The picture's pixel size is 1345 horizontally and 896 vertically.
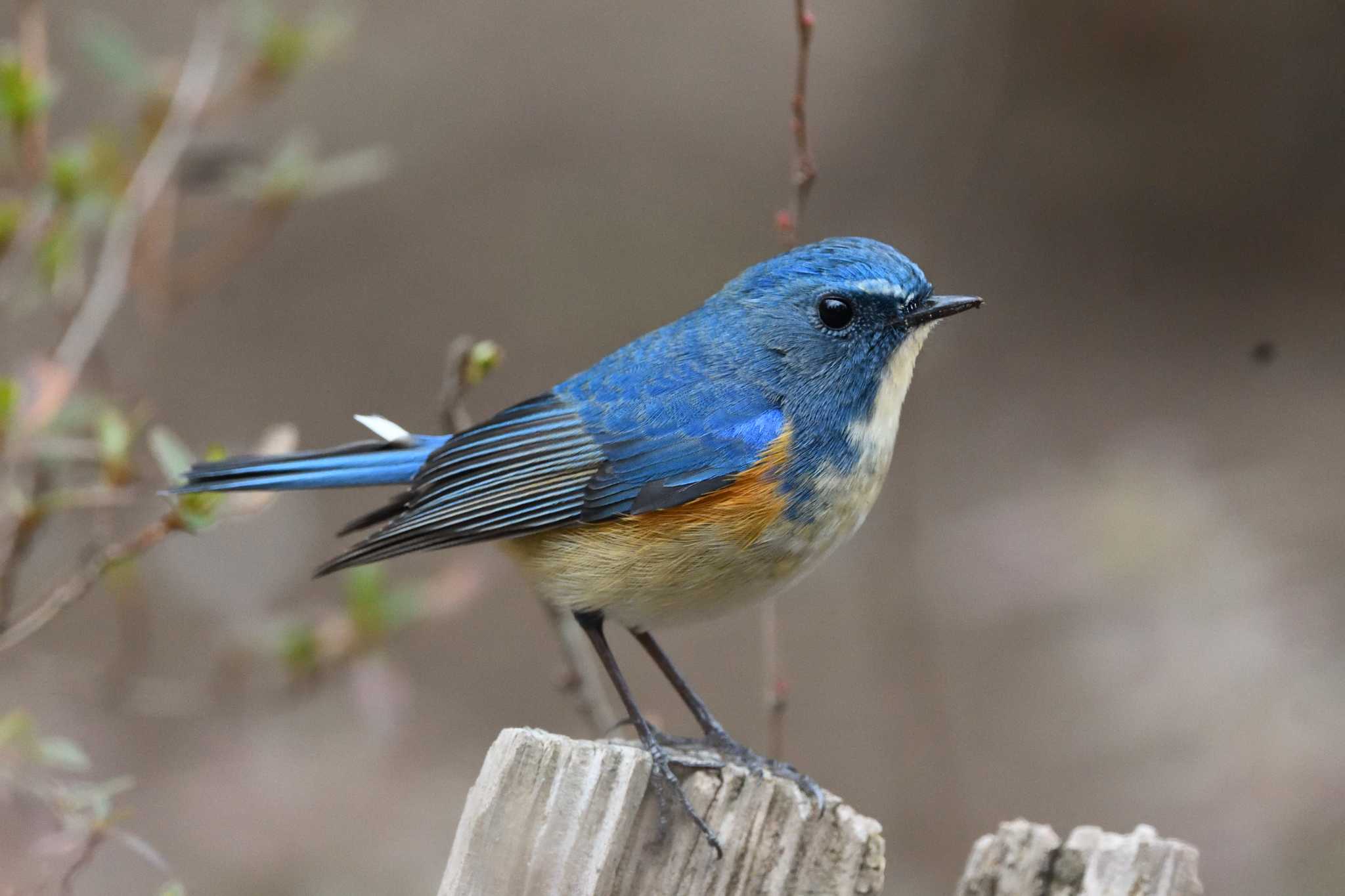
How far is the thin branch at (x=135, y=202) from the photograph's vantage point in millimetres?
3705

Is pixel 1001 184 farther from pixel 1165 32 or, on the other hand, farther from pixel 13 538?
pixel 13 538

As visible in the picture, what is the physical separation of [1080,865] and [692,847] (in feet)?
2.07

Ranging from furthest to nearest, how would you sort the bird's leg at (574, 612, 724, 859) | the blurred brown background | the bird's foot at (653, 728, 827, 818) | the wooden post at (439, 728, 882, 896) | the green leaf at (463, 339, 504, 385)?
1. the blurred brown background
2. the green leaf at (463, 339, 504, 385)
3. the bird's foot at (653, 728, 827, 818)
4. the bird's leg at (574, 612, 724, 859)
5. the wooden post at (439, 728, 882, 896)

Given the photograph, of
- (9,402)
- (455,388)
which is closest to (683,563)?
(455,388)

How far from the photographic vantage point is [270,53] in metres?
4.09

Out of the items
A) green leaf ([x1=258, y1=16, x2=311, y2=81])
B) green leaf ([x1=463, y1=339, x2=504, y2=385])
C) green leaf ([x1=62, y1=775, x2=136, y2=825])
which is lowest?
green leaf ([x1=62, y1=775, x2=136, y2=825])

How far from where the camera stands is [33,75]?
3.58 m

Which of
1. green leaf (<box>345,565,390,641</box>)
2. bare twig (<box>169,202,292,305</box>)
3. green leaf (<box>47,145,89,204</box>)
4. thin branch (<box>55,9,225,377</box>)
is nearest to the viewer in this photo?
green leaf (<box>47,145,89,204</box>)

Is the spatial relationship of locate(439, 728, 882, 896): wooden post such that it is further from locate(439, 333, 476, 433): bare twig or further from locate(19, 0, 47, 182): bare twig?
locate(19, 0, 47, 182): bare twig

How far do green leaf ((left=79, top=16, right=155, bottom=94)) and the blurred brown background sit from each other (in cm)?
162

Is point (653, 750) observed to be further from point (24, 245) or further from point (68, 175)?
point (24, 245)

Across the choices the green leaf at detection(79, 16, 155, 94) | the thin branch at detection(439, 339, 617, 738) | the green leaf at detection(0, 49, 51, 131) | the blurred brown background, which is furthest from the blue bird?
the green leaf at detection(79, 16, 155, 94)

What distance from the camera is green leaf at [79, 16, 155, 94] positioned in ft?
13.3

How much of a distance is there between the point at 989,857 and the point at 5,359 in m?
5.38
